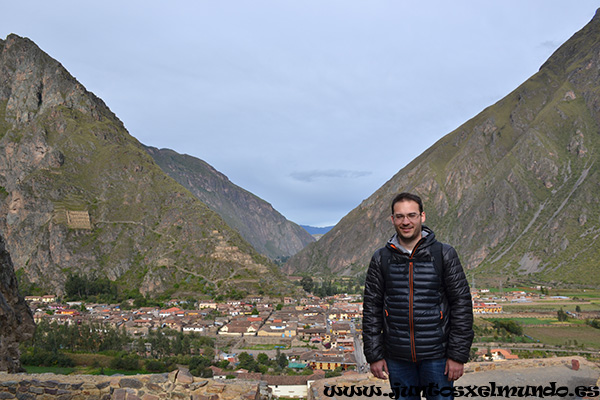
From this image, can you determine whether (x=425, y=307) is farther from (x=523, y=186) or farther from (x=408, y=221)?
(x=523, y=186)

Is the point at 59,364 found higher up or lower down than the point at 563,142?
lower down

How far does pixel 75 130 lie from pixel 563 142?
159 m

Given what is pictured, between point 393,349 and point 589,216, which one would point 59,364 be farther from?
point 589,216

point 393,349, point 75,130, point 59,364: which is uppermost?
point 75,130

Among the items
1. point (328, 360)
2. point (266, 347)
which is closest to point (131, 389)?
A: point (328, 360)

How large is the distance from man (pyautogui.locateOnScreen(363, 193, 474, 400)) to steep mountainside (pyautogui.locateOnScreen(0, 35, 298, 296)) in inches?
3212

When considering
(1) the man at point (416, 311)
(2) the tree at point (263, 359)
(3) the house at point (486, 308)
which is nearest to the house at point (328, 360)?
(2) the tree at point (263, 359)

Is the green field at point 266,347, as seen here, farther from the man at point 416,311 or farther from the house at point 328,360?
the man at point 416,311

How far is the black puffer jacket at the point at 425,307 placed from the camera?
3.73m

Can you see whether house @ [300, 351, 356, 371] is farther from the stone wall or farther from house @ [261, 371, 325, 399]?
the stone wall

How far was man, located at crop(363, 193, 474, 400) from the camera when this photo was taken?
148 inches

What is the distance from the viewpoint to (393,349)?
3.90 metres

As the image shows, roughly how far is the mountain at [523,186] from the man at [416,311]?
4345 inches

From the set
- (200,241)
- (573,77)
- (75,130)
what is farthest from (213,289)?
(573,77)
